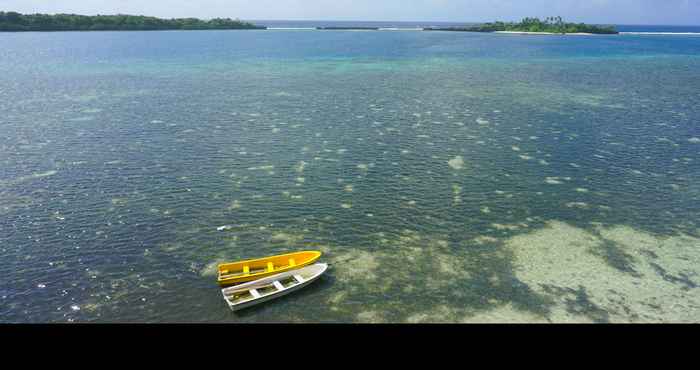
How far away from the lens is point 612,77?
117m

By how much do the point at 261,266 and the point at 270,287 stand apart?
2.00 metres

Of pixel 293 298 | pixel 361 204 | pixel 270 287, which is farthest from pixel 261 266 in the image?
pixel 361 204

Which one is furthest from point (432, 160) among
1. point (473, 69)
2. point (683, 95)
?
point (473, 69)

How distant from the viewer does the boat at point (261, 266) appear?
31641mm

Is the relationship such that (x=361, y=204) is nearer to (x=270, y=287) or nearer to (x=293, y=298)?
(x=270, y=287)

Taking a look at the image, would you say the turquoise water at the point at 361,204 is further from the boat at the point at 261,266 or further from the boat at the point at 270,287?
the boat at the point at 261,266

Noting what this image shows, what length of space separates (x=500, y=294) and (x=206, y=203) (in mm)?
27247

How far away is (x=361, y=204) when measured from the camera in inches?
1709

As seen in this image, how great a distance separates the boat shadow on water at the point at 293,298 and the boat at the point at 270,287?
9.9 inches

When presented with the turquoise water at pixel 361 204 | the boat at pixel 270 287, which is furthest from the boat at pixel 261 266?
the turquoise water at pixel 361 204

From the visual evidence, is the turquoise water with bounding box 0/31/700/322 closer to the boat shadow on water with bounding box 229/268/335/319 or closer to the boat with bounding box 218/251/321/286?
the boat shadow on water with bounding box 229/268/335/319

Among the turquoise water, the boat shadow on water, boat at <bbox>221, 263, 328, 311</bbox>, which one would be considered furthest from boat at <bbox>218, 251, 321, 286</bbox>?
the boat shadow on water
